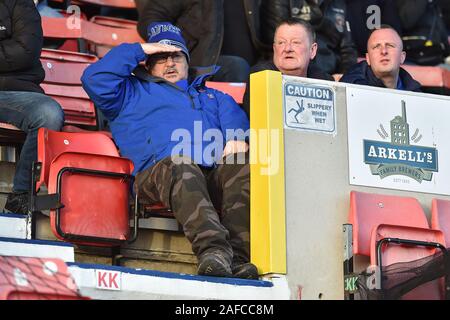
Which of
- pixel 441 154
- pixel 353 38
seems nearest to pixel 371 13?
pixel 353 38

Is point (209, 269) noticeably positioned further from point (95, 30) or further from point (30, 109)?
point (95, 30)

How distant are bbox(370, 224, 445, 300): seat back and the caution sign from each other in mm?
614

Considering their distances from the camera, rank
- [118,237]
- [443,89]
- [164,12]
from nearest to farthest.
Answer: [118,237] < [164,12] < [443,89]

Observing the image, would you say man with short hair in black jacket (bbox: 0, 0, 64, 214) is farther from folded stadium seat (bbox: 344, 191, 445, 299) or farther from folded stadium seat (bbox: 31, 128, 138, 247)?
folded stadium seat (bbox: 344, 191, 445, 299)

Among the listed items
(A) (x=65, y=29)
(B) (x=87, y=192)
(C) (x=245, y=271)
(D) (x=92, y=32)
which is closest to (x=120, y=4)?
(D) (x=92, y=32)

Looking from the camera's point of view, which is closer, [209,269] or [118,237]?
[209,269]

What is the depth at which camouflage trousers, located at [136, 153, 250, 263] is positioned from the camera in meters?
5.97

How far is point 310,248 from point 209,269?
1.92 feet

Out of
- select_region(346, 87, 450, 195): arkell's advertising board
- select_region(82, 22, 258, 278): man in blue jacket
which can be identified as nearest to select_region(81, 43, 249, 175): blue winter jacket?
select_region(82, 22, 258, 278): man in blue jacket

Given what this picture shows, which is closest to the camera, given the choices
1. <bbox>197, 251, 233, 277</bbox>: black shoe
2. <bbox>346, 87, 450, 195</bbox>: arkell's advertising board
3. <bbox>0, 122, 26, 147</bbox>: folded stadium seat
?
<bbox>197, 251, 233, 277</bbox>: black shoe

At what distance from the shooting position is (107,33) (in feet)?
28.9

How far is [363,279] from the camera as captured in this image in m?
5.91

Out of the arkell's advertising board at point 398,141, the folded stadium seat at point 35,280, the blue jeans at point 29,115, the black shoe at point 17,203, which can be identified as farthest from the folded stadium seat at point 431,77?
the folded stadium seat at point 35,280

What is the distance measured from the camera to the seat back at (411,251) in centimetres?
586
